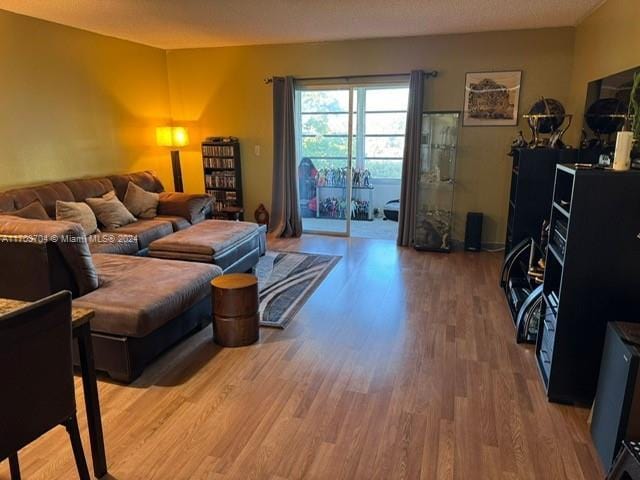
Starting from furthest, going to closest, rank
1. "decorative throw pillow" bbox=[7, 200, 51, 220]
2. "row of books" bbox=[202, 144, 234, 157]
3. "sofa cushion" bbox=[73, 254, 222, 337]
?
1. "row of books" bbox=[202, 144, 234, 157]
2. "decorative throw pillow" bbox=[7, 200, 51, 220]
3. "sofa cushion" bbox=[73, 254, 222, 337]

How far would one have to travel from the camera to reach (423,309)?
11.7ft

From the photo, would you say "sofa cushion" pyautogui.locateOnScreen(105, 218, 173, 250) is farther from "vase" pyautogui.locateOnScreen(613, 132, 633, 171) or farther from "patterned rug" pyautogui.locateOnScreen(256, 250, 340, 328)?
"vase" pyautogui.locateOnScreen(613, 132, 633, 171)

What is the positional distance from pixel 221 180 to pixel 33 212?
2778mm

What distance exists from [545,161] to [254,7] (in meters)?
2.81

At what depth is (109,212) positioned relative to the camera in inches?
175

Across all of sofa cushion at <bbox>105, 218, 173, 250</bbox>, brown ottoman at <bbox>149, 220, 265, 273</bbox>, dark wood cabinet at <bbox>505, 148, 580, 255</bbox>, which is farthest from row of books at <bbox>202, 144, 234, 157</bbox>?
dark wood cabinet at <bbox>505, 148, 580, 255</bbox>

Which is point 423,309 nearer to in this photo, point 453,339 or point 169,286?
point 453,339

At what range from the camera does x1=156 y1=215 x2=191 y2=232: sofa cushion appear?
15.6 ft

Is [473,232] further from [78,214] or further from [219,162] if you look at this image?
[78,214]

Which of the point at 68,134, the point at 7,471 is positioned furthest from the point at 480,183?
the point at 7,471

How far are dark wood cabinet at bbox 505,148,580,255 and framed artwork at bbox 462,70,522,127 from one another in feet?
5.53

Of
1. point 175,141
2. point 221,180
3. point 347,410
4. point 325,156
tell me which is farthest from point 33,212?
point 325,156

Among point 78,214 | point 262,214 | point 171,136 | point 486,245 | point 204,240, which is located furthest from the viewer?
point 262,214

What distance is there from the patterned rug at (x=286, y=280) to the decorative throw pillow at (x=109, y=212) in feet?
4.86
